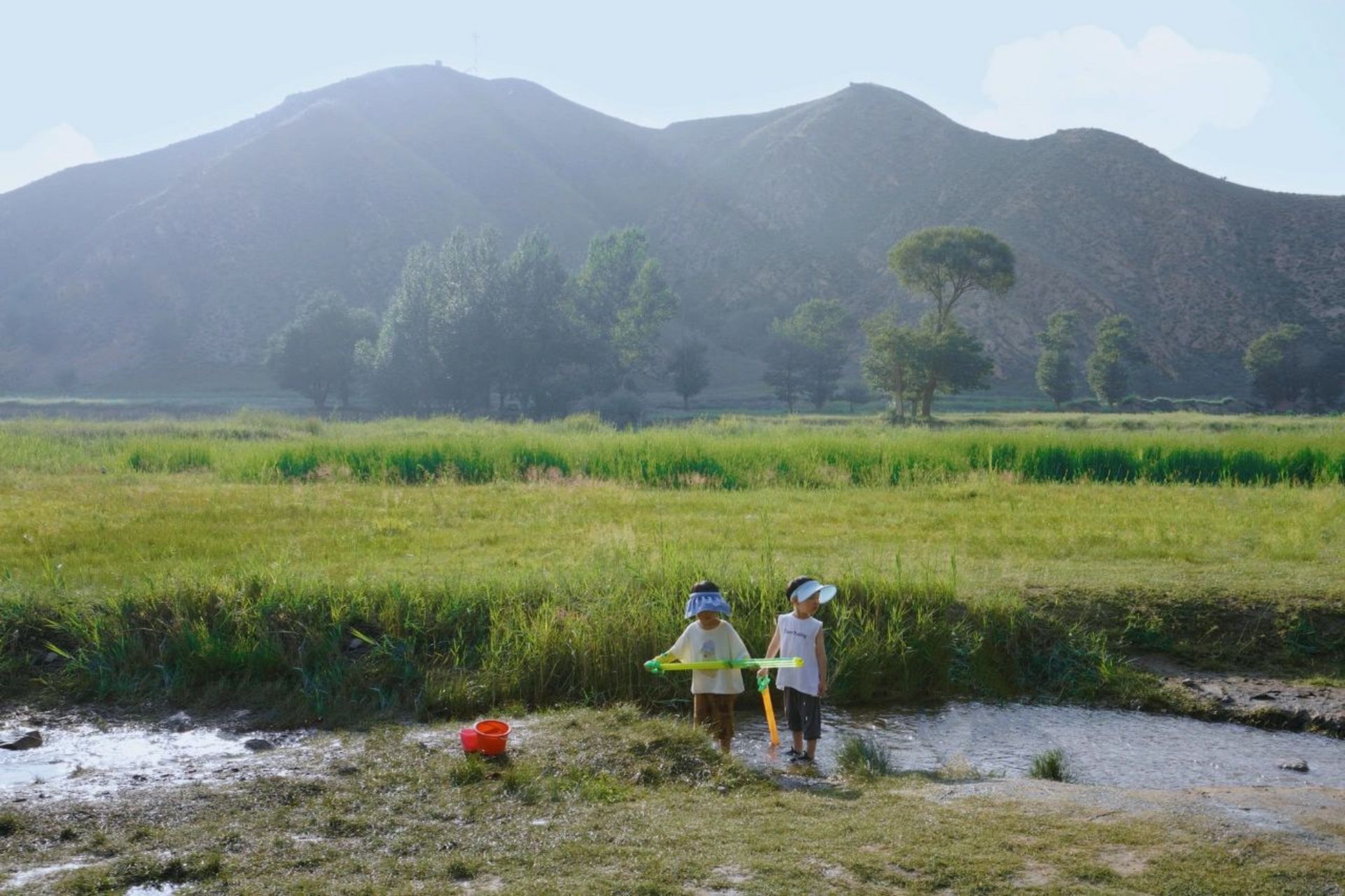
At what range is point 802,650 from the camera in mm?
7555

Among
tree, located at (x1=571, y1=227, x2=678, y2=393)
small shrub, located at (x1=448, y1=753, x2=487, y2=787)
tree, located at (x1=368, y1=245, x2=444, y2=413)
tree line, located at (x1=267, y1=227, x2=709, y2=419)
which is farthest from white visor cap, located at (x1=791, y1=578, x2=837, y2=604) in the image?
tree, located at (x1=571, y1=227, x2=678, y2=393)

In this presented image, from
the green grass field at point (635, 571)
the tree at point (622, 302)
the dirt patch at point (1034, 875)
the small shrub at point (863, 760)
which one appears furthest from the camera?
the tree at point (622, 302)

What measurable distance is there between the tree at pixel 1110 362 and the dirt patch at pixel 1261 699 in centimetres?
5994

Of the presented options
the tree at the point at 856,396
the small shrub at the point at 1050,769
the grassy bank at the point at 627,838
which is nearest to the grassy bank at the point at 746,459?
the small shrub at the point at 1050,769

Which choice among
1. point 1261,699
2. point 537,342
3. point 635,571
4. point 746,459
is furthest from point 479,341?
point 1261,699

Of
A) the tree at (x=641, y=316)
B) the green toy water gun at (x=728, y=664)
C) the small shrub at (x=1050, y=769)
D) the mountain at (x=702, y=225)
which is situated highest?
the mountain at (x=702, y=225)

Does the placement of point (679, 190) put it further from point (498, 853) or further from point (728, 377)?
point (498, 853)

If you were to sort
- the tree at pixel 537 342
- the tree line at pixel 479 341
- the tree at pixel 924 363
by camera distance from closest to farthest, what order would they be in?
the tree at pixel 924 363 → the tree at pixel 537 342 → the tree line at pixel 479 341

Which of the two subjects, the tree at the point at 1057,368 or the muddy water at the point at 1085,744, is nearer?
the muddy water at the point at 1085,744

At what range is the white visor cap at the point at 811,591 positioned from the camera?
7.29m

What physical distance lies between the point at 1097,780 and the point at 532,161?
144 m

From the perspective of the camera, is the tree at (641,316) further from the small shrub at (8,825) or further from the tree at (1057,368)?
the small shrub at (8,825)

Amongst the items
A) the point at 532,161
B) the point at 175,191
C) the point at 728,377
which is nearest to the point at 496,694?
the point at 728,377

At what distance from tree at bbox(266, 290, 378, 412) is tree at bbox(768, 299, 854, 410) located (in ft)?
104
